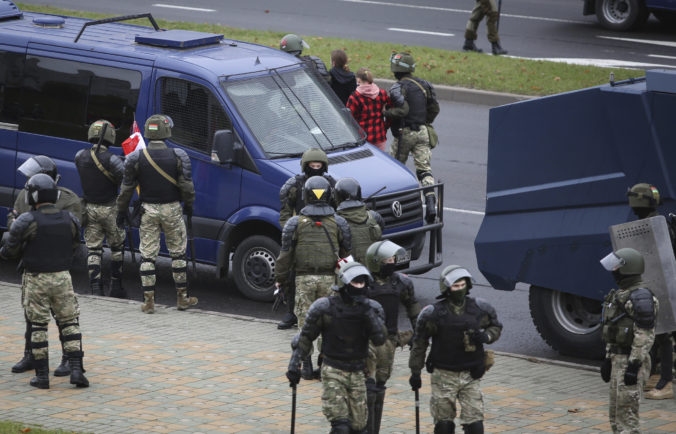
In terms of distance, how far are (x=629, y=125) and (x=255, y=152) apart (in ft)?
13.4

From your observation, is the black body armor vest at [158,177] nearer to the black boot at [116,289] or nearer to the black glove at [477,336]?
the black boot at [116,289]

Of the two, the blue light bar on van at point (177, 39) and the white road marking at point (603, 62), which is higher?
the white road marking at point (603, 62)

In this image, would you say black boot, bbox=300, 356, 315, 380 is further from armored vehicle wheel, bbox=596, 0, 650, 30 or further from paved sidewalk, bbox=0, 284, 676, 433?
armored vehicle wheel, bbox=596, 0, 650, 30

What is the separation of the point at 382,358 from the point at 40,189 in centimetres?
314

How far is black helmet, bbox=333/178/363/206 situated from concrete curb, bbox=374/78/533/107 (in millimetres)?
10999

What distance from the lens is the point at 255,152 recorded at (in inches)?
503

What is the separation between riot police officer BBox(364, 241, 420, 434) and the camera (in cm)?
893

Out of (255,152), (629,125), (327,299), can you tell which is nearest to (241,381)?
(327,299)

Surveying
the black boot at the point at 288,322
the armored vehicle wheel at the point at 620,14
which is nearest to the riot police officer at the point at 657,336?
the black boot at the point at 288,322

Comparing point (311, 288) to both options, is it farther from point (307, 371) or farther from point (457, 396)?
point (457, 396)

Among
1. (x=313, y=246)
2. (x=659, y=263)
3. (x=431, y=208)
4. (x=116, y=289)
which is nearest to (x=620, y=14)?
(x=431, y=208)

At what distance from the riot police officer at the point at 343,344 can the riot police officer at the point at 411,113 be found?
284 inches

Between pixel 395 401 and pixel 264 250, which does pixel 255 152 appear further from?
pixel 395 401

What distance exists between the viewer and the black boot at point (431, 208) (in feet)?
45.0
